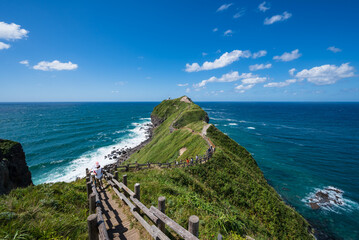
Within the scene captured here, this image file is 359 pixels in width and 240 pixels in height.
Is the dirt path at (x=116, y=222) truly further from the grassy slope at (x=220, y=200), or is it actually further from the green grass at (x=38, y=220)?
the grassy slope at (x=220, y=200)

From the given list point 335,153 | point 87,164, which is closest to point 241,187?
point 87,164

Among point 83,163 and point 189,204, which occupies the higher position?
point 189,204

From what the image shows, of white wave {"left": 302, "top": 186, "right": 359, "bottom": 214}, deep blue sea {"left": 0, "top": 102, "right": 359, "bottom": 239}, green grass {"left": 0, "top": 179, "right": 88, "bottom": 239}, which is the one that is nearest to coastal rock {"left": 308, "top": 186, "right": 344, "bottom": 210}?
white wave {"left": 302, "top": 186, "right": 359, "bottom": 214}

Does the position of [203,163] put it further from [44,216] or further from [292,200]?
[292,200]

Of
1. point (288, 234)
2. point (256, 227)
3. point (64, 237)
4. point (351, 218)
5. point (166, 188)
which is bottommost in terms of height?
point (351, 218)

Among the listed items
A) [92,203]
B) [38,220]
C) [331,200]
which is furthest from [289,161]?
[38,220]

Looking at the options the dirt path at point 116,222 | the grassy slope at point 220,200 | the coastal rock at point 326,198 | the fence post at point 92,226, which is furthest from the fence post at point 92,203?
the coastal rock at point 326,198

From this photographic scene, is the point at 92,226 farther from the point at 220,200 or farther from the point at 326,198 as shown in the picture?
the point at 326,198

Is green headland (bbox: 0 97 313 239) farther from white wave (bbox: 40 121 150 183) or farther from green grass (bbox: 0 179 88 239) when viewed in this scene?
white wave (bbox: 40 121 150 183)
